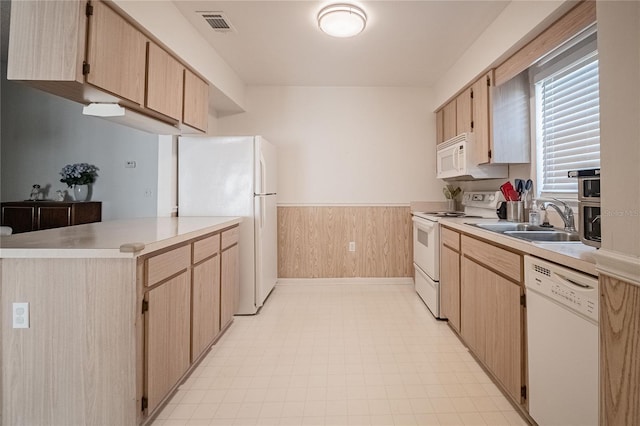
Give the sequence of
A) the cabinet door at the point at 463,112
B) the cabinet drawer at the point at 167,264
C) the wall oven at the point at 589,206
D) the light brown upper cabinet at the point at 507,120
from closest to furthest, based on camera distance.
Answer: the wall oven at the point at 589,206 → the cabinet drawer at the point at 167,264 → the light brown upper cabinet at the point at 507,120 → the cabinet door at the point at 463,112

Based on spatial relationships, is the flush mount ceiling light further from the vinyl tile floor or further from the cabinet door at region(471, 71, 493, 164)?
the vinyl tile floor

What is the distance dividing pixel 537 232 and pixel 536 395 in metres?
0.96

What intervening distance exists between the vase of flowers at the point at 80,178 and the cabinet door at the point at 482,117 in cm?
414

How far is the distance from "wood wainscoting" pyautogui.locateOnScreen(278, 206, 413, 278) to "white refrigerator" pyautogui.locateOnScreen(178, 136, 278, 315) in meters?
0.91

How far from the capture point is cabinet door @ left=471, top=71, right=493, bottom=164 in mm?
2461

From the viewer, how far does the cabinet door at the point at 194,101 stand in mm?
2348

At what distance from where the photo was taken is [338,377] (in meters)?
1.83

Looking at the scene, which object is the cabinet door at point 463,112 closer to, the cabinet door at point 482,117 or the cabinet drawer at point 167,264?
the cabinet door at point 482,117

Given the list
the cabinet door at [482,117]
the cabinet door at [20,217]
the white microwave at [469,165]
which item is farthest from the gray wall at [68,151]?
the cabinet door at [482,117]

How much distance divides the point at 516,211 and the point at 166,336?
2.53 m

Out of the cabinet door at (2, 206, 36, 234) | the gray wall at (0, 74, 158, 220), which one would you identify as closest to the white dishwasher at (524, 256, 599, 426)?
the gray wall at (0, 74, 158, 220)

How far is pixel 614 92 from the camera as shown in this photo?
82cm

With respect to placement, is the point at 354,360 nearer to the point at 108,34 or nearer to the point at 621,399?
the point at 621,399

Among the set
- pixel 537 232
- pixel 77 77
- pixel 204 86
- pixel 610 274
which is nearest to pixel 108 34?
pixel 77 77
